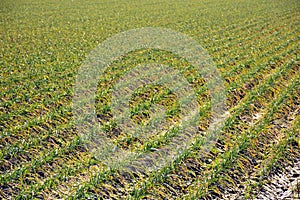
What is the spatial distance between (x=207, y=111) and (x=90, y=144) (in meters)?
3.06

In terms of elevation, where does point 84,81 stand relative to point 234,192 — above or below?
above

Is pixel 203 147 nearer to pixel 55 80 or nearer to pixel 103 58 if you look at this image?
pixel 55 80

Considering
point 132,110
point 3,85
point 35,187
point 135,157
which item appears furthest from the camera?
point 3,85

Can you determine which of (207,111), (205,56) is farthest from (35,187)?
(205,56)

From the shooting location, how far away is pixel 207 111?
9539mm

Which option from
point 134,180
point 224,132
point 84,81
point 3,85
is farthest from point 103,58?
point 134,180

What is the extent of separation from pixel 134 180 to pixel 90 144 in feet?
4.69

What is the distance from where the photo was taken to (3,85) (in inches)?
438

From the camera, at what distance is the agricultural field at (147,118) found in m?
6.53

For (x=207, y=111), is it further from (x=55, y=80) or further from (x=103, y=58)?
(x=103, y=58)

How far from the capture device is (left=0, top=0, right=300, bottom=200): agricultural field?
21.4 feet

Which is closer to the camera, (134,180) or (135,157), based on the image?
(134,180)

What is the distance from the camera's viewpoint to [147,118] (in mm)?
9133

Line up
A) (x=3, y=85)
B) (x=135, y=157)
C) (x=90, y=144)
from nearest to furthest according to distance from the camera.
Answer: (x=135, y=157) < (x=90, y=144) < (x=3, y=85)
